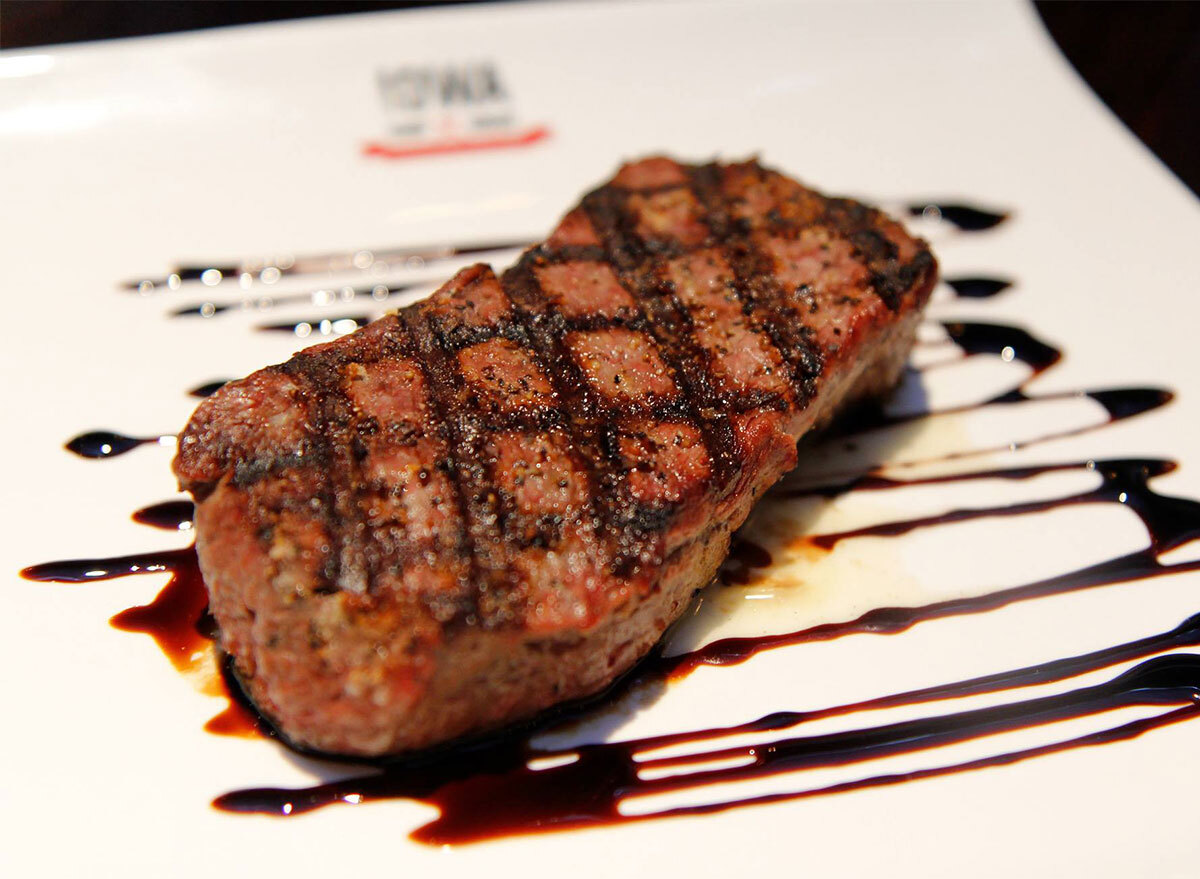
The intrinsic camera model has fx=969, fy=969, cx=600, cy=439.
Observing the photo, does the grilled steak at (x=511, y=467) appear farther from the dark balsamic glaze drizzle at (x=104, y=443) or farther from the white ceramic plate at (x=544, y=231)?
the dark balsamic glaze drizzle at (x=104, y=443)

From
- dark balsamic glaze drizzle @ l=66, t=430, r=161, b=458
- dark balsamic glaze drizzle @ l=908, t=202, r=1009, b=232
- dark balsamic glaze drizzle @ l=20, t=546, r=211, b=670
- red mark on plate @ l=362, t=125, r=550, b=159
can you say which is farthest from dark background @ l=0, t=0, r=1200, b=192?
dark balsamic glaze drizzle @ l=20, t=546, r=211, b=670

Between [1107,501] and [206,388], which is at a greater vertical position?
[206,388]

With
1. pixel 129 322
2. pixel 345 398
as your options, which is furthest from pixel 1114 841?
pixel 129 322

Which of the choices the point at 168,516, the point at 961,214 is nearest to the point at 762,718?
the point at 168,516

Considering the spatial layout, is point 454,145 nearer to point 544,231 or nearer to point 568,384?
point 544,231

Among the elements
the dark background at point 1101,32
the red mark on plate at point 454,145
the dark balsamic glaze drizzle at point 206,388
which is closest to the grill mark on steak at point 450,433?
the dark balsamic glaze drizzle at point 206,388

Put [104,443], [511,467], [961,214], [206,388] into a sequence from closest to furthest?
[511,467] < [104,443] < [206,388] < [961,214]
